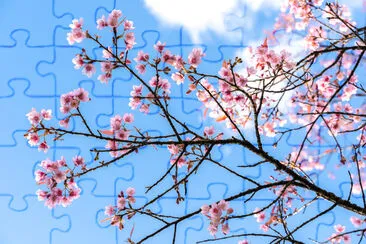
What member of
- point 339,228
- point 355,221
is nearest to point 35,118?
point 339,228

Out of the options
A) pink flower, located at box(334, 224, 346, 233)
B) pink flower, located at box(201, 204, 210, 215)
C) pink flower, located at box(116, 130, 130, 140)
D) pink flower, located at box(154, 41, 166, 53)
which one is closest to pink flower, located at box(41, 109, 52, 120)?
pink flower, located at box(116, 130, 130, 140)

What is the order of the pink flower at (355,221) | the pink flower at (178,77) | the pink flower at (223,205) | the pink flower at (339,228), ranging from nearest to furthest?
the pink flower at (223,205), the pink flower at (178,77), the pink flower at (339,228), the pink flower at (355,221)

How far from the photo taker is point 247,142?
3.53 meters

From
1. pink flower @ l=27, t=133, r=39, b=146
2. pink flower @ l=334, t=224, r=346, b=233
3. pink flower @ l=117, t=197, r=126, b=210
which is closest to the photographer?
pink flower @ l=117, t=197, r=126, b=210

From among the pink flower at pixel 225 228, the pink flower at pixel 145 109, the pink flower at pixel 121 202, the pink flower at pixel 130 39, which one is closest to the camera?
the pink flower at pixel 225 228

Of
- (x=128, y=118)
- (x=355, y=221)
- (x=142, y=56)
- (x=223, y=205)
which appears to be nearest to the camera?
(x=223, y=205)

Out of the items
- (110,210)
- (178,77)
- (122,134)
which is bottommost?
(110,210)

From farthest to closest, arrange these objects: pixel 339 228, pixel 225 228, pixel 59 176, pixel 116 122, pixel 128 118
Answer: pixel 339 228 → pixel 128 118 → pixel 116 122 → pixel 59 176 → pixel 225 228

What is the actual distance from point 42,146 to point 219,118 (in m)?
1.56

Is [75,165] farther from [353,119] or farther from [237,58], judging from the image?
[353,119]

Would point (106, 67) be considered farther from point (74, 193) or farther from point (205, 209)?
point (205, 209)

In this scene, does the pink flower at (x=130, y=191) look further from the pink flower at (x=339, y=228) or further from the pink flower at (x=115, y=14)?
the pink flower at (x=339, y=228)

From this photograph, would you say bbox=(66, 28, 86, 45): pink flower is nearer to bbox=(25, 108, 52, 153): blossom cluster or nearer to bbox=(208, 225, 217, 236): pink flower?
bbox=(25, 108, 52, 153): blossom cluster

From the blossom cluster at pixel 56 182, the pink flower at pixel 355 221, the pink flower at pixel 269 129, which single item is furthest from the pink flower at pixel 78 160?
the pink flower at pixel 355 221
